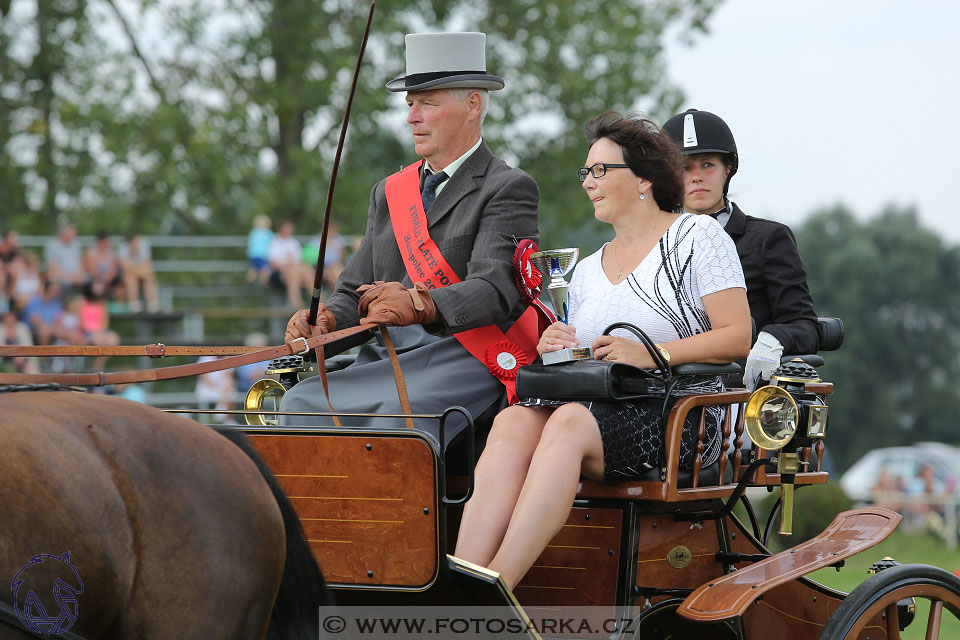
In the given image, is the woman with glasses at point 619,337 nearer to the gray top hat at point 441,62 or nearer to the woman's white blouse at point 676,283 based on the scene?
the woman's white blouse at point 676,283

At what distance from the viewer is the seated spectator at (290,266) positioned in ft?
45.8

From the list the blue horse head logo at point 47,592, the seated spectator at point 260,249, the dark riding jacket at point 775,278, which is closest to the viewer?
the blue horse head logo at point 47,592

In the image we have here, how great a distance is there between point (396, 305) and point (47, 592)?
136 centimetres

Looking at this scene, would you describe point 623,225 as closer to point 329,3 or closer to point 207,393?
point 207,393

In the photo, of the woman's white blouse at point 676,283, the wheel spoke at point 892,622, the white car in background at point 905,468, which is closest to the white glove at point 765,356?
the woman's white blouse at point 676,283

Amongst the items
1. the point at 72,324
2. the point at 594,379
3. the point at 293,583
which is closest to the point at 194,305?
the point at 72,324

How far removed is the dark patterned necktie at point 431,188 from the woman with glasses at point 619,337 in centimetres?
50

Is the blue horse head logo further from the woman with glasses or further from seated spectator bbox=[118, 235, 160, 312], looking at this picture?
seated spectator bbox=[118, 235, 160, 312]

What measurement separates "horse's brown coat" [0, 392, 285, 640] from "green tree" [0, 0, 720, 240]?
13182 millimetres

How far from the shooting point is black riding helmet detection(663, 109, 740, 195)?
3846 millimetres

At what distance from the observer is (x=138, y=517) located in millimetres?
2008

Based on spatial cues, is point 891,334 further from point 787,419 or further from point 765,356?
point 787,419

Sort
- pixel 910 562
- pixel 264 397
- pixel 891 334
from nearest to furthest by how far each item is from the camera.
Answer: pixel 264 397 → pixel 910 562 → pixel 891 334

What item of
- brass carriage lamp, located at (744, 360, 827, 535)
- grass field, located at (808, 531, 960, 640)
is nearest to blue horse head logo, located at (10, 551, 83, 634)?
brass carriage lamp, located at (744, 360, 827, 535)
